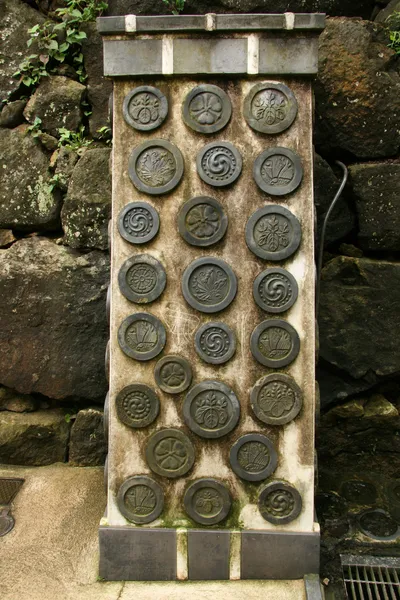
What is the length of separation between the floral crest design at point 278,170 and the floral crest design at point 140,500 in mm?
1196

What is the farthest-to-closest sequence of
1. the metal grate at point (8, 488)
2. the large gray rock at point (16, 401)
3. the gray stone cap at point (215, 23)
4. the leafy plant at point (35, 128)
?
the large gray rock at point (16, 401), the leafy plant at point (35, 128), the metal grate at point (8, 488), the gray stone cap at point (215, 23)

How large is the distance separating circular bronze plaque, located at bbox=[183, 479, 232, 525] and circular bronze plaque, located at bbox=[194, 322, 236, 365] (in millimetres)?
447

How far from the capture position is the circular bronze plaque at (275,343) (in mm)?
1896

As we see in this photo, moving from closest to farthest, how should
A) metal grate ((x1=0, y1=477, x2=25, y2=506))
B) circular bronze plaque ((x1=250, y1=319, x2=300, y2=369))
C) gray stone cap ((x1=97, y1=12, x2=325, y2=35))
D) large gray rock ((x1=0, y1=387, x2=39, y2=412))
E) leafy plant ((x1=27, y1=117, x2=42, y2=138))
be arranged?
gray stone cap ((x1=97, y1=12, x2=325, y2=35)) → circular bronze plaque ((x1=250, y1=319, x2=300, y2=369)) → metal grate ((x1=0, y1=477, x2=25, y2=506)) → leafy plant ((x1=27, y1=117, x2=42, y2=138)) → large gray rock ((x1=0, y1=387, x2=39, y2=412))

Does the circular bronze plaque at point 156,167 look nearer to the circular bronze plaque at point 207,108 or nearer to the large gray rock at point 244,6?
→ the circular bronze plaque at point 207,108

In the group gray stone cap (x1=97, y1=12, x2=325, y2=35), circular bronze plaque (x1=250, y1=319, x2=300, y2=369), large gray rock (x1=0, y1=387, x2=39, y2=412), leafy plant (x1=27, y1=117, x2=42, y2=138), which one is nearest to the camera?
gray stone cap (x1=97, y1=12, x2=325, y2=35)

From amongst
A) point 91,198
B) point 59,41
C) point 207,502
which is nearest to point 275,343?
point 207,502

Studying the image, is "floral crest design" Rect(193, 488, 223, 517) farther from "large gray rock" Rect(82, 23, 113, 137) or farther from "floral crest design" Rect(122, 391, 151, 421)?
"large gray rock" Rect(82, 23, 113, 137)

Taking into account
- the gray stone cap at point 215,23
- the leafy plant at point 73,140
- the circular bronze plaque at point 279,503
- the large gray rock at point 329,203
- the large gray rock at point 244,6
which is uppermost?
the large gray rock at point 244,6

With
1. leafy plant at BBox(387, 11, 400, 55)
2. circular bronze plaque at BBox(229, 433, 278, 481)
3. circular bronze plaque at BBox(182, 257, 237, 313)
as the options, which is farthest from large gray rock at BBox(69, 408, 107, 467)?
leafy plant at BBox(387, 11, 400, 55)

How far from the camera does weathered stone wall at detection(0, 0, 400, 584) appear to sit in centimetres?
250

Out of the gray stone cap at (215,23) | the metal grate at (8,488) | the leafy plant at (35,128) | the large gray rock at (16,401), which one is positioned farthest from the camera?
the large gray rock at (16,401)

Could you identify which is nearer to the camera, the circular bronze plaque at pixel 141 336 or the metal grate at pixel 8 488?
the circular bronze plaque at pixel 141 336

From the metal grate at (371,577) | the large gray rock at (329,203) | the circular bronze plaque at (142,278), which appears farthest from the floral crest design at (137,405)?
the large gray rock at (329,203)
